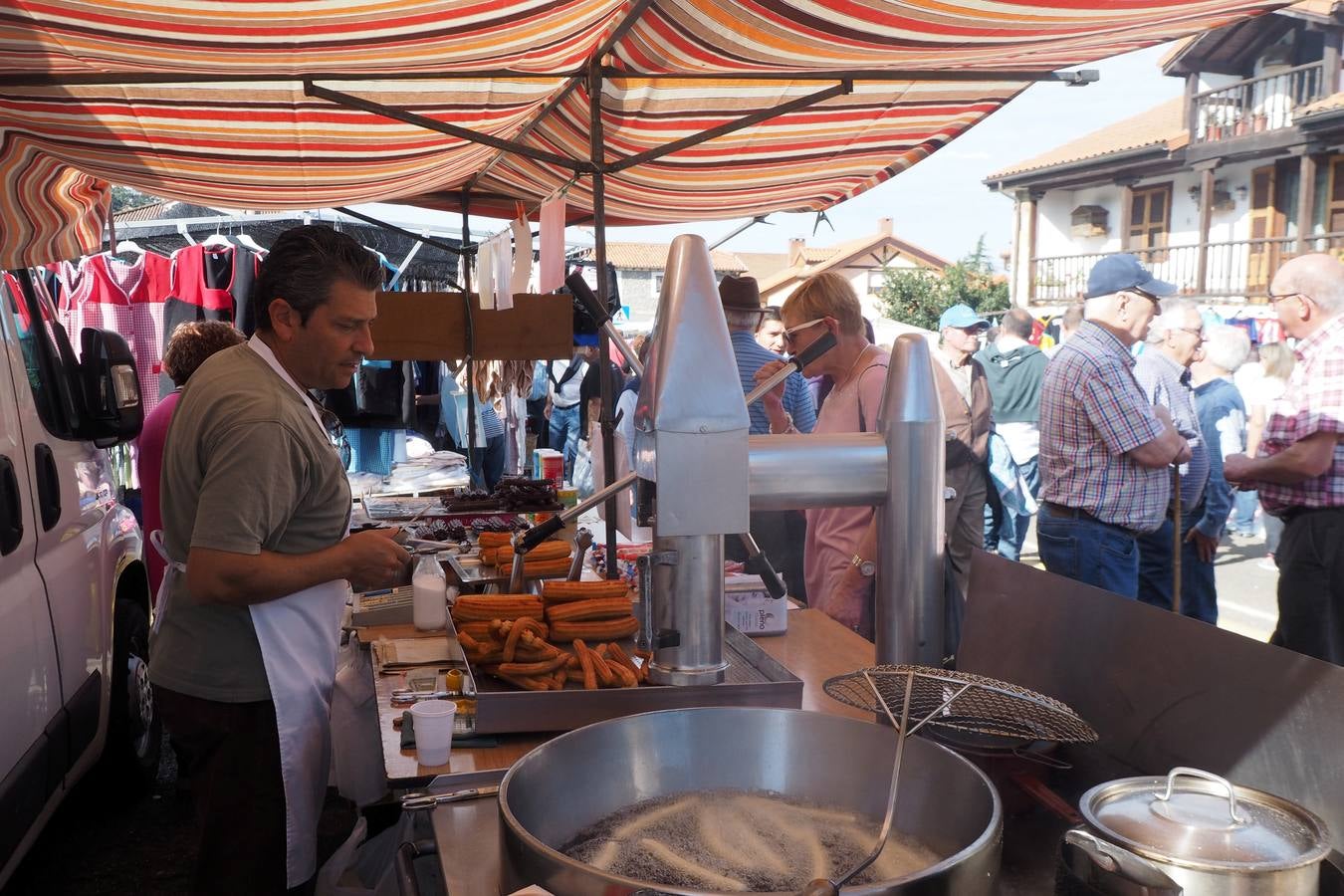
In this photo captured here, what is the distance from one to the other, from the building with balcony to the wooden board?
1864 centimetres

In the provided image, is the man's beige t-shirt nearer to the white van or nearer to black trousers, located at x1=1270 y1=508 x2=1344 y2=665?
the white van

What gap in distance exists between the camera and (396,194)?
6.76 metres

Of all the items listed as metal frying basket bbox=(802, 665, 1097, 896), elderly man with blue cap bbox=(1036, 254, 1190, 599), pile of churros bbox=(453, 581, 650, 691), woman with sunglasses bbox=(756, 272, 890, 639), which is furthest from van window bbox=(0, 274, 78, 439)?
elderly man with blue cap bbox=(1036, 254, 1190, 599)

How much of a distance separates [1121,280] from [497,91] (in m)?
2.77

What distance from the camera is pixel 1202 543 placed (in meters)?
5.81

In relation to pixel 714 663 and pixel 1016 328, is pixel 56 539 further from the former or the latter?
pixel 1016 328

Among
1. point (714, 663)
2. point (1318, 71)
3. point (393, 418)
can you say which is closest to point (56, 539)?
point (714, 663)

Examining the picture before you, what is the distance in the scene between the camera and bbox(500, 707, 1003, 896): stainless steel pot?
1271mm

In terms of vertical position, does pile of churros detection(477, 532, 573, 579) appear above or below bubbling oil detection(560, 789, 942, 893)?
below

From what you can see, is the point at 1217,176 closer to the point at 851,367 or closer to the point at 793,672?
the point at 851,367

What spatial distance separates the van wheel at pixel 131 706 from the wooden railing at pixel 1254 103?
83.0 ft

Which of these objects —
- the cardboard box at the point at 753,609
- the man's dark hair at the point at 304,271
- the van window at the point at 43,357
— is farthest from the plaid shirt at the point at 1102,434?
the van window at the point at 43,357

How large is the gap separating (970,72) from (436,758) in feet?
10.4

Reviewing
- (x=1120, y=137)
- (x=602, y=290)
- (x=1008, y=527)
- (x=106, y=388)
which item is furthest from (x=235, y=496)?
(x=1120, y=137)
